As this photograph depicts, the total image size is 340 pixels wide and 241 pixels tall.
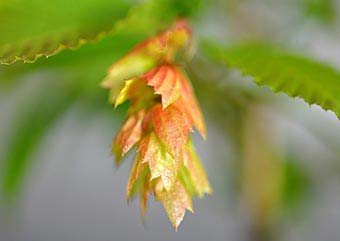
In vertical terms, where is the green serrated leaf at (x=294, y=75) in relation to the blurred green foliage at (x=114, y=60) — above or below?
below

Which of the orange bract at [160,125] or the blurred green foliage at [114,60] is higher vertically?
the blurred green foliage at [114,60]

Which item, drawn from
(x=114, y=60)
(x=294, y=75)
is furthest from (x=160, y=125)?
(x=114, y=60)

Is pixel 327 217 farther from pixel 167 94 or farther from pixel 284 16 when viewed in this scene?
pixel 167 94

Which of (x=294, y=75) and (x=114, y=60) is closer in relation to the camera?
(x=294, y=75)

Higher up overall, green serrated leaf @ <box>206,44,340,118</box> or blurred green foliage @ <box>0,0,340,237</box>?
blurred green foliage @ <box>0,0,340,237</box>

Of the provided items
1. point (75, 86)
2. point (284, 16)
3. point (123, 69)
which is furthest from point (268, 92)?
point (123, 69)

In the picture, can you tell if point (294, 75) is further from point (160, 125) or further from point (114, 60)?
point (114, 60)

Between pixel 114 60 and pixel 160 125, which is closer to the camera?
pixel 160 125

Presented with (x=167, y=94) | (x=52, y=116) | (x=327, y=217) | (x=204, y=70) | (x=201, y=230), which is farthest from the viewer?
(x=201, y=230)

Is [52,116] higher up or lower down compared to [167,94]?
higher up

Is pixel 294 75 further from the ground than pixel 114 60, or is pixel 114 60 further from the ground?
pixel 114 60

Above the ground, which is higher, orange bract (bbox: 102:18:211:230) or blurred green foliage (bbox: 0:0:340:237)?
blurred green foliage (bbox: 0:0:340:237)
